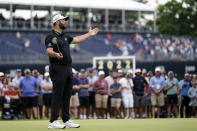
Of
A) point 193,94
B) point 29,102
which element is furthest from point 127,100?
point 29,102

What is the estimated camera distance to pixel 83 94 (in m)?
19.2

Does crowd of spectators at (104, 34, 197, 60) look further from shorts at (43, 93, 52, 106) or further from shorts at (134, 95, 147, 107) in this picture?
shorts at (43, 93, 52, 106)

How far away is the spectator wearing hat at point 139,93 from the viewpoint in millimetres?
19672

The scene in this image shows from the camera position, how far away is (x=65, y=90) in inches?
381

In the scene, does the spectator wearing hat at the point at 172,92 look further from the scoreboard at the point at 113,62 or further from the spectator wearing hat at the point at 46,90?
the scoreboard at the point at 113,62

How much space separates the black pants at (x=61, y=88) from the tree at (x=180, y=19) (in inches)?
1688

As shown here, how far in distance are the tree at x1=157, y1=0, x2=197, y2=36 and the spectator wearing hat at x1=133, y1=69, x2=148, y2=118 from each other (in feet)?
107

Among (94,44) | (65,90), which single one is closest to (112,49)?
(94,44)

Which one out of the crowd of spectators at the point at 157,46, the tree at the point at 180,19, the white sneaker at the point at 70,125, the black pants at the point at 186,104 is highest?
the tree at the point at 180,19

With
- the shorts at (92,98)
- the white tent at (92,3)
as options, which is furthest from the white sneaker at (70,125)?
the white tent at (92,3)

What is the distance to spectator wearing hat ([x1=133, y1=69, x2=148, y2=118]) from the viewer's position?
1967 cm

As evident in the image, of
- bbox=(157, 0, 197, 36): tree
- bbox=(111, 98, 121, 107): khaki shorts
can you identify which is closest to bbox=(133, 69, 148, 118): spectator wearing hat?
bbox=(111, 98, 121, 107): khaki shorts

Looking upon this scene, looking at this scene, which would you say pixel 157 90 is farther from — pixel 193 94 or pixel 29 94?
pixel 29 94

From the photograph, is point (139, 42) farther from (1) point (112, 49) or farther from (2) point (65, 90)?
(2) point (65, 90)
